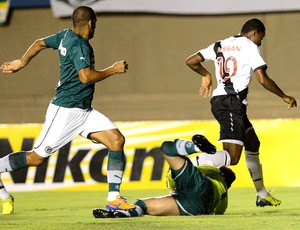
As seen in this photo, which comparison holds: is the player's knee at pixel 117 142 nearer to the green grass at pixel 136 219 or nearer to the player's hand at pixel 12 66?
the green grass at pixel 136 219

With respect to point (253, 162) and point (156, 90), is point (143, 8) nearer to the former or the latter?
point (156, 90)

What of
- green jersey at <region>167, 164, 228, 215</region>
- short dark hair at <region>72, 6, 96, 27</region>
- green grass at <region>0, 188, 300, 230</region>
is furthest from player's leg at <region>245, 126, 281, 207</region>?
short dark hair at <region>72, 6, 96, 27</region>

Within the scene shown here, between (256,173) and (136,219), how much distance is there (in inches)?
98.6

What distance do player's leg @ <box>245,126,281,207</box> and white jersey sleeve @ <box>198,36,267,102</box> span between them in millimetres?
478

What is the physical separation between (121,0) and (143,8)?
379 mm

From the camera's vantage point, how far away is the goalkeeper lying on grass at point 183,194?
9.06m

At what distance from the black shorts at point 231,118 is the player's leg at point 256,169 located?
245mm

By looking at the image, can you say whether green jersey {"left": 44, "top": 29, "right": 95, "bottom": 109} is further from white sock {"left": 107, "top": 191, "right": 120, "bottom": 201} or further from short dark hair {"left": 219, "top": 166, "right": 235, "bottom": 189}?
short dark hair {"left": 219, "top": 166, "right": 235, "bottom": 189}

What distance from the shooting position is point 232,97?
434 inches

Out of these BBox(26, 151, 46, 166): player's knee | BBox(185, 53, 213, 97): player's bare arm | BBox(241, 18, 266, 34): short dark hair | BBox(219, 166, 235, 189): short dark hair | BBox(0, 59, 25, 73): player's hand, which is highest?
BBox(241, 18, 266, 34): short dark hair

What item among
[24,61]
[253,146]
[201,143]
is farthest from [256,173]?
[24,61]

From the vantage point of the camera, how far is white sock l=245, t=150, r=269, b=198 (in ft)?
37.1

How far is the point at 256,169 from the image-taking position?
448 inches

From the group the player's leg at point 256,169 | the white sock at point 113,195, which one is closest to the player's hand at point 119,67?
the white sock at point 113,195
